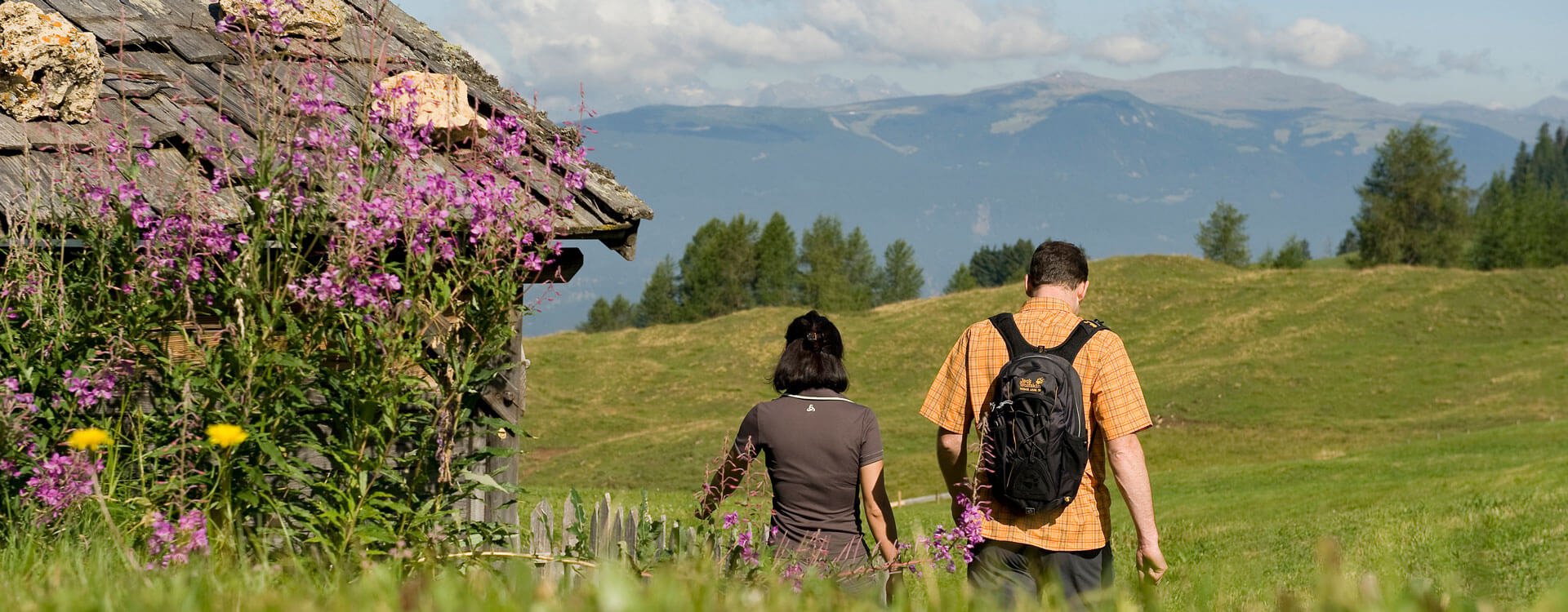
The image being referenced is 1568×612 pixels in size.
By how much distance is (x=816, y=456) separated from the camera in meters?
6.05

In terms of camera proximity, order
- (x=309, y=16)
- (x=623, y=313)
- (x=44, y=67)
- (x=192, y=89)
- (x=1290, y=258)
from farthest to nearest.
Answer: (x=623, y=313) < (x=1290, y=258) < (x=309, y=16) < (x=192, y=89) < (x=44, y=67)

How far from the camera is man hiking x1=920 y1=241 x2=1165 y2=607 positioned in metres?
5.33

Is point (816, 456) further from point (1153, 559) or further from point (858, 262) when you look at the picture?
point (858, 262)

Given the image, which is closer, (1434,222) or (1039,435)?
(1039,435)

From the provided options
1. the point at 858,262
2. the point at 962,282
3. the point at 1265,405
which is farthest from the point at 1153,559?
the point at 962,282

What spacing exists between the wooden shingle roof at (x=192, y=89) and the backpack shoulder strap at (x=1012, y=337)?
232cm

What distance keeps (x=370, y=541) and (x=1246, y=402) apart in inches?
1676

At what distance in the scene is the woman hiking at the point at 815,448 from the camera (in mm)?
6051

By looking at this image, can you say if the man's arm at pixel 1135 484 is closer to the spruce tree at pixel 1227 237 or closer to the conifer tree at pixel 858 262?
the spruce tree at pixel 1227 237

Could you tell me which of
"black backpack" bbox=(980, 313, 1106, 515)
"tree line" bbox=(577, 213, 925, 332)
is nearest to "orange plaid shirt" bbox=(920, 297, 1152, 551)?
"black backpack" bbox=(980, 313, 1106, 515)

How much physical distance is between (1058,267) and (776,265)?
342 feet

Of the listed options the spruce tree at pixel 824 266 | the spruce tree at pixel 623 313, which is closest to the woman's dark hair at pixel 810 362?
the spruce tree at pixel 824 266

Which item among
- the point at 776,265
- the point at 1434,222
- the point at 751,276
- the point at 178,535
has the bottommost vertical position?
the point at 751,276

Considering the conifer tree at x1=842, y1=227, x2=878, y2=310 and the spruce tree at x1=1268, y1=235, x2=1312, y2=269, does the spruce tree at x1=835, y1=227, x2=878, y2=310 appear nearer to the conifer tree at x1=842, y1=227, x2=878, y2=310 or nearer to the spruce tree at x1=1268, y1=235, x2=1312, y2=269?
the conifer tree at x1=842, y1=227, x2=878, y2=310
